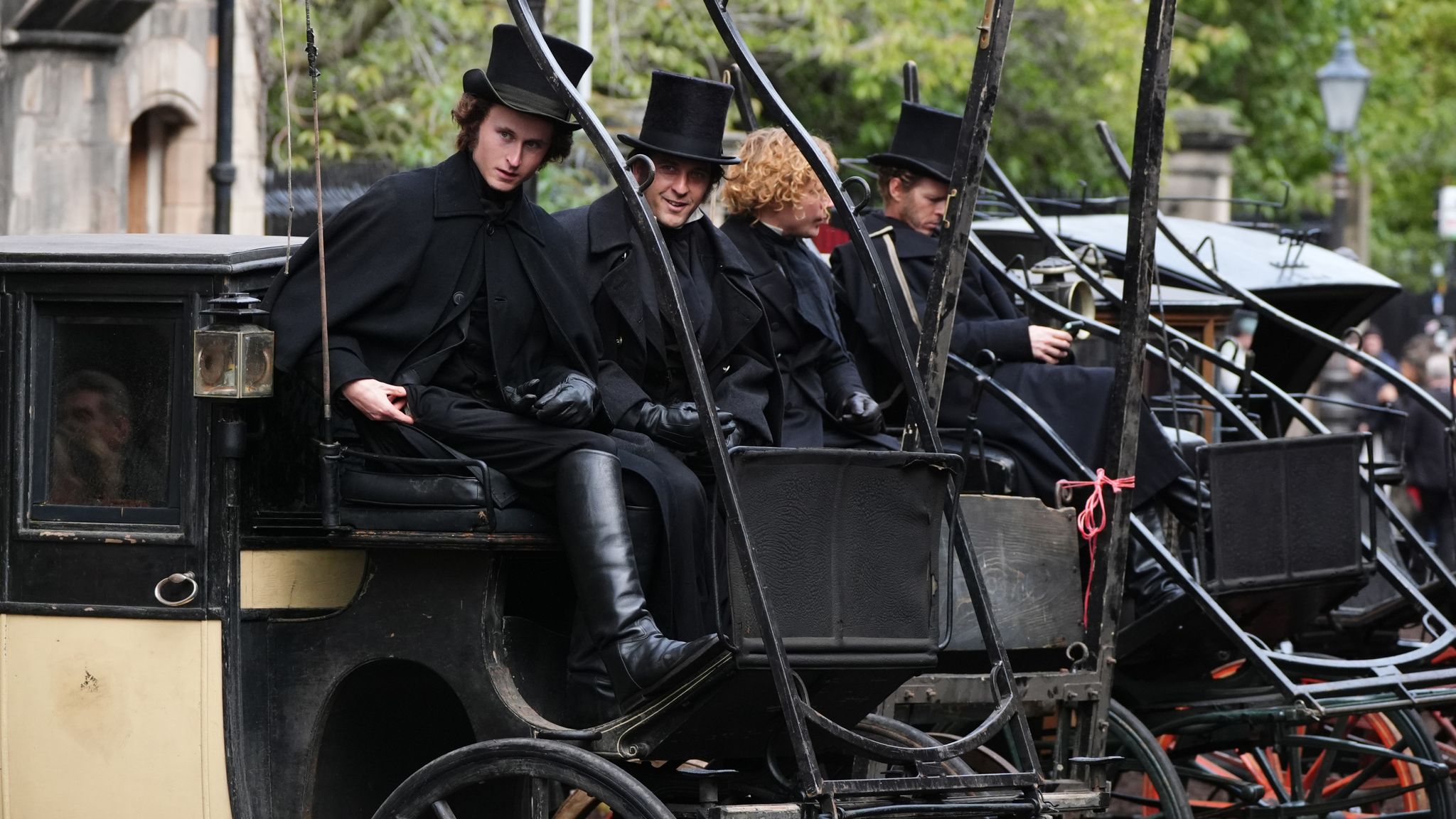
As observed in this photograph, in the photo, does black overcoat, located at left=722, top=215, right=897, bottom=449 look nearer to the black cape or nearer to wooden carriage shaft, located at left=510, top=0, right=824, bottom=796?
the black cape

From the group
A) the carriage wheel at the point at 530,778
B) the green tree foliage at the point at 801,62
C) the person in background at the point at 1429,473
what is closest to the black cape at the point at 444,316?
the carriage wheel at the point at 530,778

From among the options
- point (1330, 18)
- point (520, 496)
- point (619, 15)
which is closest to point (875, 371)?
point (520, 496)

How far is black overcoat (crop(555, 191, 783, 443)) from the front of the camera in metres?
5.56

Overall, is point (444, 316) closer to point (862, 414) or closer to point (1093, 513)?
point (862, 414)

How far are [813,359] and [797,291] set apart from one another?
A: 0.80 feet

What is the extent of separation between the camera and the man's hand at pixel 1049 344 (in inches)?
280

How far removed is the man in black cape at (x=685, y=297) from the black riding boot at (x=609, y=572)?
0.35m

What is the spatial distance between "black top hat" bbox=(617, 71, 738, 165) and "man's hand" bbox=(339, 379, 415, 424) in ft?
3.45

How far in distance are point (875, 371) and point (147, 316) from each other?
2.77m

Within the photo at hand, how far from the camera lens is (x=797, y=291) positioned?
6727mm

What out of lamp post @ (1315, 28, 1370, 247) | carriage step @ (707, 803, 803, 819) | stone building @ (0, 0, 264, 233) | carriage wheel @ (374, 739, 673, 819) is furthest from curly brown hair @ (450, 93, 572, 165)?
lamp post @ (1315, 28, 1370, 247)

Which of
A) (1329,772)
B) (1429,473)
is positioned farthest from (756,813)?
(1429,473)

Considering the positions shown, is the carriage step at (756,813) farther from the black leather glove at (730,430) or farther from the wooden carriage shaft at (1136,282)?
the wooden carriage shaft at (1136,282)

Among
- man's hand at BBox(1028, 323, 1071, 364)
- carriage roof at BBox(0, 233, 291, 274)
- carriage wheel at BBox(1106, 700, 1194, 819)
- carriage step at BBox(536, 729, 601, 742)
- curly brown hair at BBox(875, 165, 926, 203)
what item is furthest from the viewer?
curly brown hair at BBox(875, 165, 926, 203)
